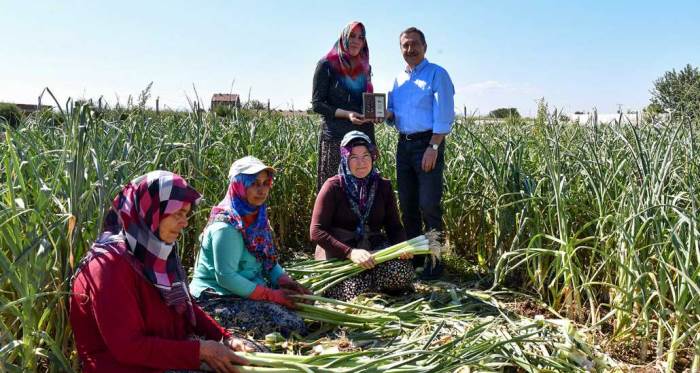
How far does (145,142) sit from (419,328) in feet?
5.47

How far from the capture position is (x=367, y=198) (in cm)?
296

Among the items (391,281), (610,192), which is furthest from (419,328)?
(610,192)

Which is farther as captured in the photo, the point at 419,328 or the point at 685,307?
the point at 419,328

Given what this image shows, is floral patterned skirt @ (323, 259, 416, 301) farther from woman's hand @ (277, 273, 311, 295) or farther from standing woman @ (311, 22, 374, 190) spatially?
standing woman @ (311, 22, 374, 190)

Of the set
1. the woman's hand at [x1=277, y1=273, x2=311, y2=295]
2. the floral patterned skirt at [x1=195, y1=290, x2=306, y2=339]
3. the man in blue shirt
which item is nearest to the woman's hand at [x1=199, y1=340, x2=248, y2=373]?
the floral patterned skirt at [x1=195, y1=290, x2=306, y2=339]

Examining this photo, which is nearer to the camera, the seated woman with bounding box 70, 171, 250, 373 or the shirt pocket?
the seated woman with bounding box 70, 171, 250, 373

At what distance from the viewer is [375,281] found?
2816 mm

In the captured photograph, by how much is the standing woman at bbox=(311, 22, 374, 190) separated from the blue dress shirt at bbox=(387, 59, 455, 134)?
22 centimetres

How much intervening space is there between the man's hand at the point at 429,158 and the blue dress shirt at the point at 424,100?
4.3 inches

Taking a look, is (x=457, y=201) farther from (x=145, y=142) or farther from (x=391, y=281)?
(x=145, y=142)

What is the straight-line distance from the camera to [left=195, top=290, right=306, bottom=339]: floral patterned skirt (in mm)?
2168

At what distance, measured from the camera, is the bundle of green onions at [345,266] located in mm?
2654

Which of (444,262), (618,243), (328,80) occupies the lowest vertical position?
(444,262)

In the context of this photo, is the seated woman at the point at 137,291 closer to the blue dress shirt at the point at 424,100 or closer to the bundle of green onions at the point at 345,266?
the bundle of green onions at the point at 345,266
